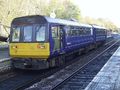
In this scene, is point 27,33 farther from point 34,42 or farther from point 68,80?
point 68,80

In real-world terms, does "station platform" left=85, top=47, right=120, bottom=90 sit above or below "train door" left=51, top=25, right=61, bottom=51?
below

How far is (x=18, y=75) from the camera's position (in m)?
17.2

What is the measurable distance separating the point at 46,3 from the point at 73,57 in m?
48.9

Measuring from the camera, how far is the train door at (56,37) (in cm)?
1792

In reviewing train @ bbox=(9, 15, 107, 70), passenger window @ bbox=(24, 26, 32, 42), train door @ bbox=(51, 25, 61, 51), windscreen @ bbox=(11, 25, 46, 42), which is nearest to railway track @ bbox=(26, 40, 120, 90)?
train @ bbox=(9, 15, 107, 70)

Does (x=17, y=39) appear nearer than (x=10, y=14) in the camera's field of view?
Yes

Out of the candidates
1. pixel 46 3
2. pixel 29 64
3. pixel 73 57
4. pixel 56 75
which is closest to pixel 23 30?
pixel 29 64

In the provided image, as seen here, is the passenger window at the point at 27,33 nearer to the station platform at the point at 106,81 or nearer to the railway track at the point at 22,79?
the railway track at the point at 22,79

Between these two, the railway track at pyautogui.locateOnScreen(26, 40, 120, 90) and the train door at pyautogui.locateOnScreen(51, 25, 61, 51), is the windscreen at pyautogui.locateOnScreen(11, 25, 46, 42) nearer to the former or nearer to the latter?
the train door at pyautogui.locateOnScreen(51, 25, 61, 51)

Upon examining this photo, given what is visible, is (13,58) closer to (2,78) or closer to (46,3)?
(2,78)

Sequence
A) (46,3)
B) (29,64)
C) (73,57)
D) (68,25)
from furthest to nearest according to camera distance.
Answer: (46,3), (73,57), (68,25), (29,64)

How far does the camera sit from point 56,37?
60.5 ft

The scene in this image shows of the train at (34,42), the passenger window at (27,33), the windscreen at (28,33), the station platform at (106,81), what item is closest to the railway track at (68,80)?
the station platform at (106,81)

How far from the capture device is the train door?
1792 centimetres
